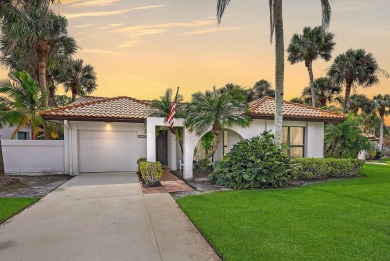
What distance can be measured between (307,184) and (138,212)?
7.90 metres

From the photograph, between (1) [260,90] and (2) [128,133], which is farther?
(1) [260,90]

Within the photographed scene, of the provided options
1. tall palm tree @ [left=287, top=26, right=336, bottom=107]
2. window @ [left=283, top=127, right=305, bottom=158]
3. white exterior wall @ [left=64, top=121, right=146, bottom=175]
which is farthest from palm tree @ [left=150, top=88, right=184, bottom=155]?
tall palm tree @ [left=287, top=26, right=336, bottom=107]

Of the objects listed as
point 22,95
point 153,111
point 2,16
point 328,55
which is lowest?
point 153,111

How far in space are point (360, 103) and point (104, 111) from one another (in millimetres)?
45705

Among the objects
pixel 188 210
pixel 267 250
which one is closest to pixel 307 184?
pixel 188 210

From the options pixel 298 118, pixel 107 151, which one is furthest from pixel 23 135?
pixel 298 118

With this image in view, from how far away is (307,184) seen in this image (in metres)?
10.6

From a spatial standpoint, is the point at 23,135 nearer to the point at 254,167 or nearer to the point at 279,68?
the point at 254,167

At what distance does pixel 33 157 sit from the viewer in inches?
511

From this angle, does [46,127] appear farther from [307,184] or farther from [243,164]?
[307,184]

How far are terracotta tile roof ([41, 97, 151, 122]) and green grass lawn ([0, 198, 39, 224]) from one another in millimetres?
5031

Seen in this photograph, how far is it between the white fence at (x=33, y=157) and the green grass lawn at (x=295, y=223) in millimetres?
9188

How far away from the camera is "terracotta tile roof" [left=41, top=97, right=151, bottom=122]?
11.9m

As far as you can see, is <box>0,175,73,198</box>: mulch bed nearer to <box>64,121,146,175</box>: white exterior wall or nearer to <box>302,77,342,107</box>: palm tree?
<box>64,121,146,175</box>: white exterior wall
